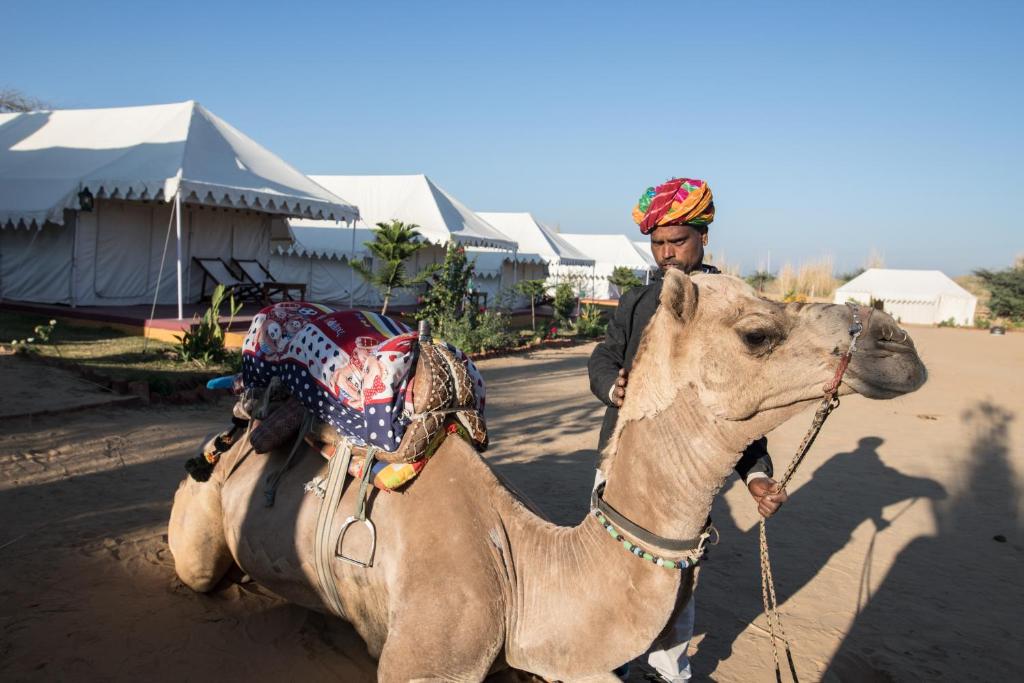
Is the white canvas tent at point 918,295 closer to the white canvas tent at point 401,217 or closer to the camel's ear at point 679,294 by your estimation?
the white canvas tent at point 401,217

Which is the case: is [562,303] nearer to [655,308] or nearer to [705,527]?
[655,308]

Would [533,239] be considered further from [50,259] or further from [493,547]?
[493,547]

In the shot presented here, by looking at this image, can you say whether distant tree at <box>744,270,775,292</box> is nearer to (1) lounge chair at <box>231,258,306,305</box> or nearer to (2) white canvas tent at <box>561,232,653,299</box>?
(2) white canvas tent at <box>561,232,653,299</box>

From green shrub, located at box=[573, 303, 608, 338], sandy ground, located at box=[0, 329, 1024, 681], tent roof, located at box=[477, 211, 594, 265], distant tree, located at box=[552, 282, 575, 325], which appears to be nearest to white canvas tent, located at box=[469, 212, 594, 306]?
tent roof, located at box=[477, 211, 594, 265]

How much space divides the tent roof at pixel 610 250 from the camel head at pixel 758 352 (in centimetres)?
3620

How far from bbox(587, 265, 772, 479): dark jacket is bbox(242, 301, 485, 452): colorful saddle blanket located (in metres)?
0.51

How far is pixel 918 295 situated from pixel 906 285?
1724 mm

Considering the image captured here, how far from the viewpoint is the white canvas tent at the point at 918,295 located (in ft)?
149

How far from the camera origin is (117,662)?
110 inches

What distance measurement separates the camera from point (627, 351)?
2811mm

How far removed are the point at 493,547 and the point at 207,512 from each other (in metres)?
1.56

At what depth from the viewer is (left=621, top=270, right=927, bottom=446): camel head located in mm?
1691

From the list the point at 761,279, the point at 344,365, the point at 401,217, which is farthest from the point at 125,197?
the point at 761,279

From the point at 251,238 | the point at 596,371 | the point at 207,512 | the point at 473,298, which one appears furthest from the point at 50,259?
the point at 596,371
